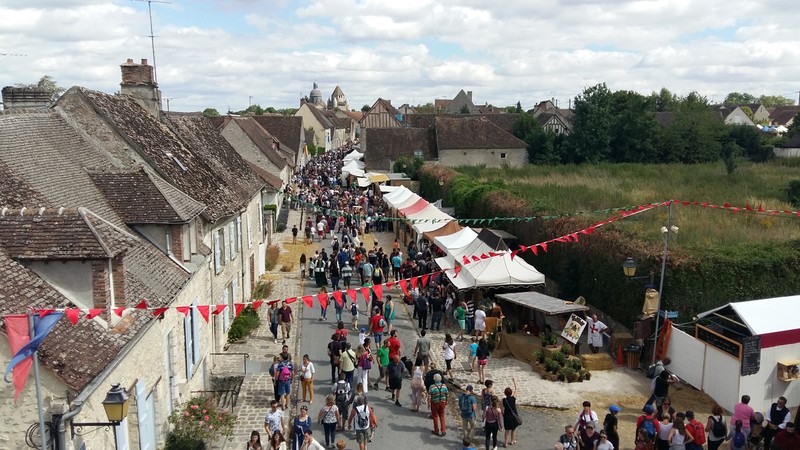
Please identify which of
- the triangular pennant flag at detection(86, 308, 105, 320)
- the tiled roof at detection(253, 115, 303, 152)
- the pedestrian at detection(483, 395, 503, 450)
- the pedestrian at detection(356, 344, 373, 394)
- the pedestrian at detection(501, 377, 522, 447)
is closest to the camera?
the triangular pennant flag at detection(86, 308, 105, 320)

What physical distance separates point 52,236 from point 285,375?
6.30m

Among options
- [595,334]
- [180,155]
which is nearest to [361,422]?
[595,334]

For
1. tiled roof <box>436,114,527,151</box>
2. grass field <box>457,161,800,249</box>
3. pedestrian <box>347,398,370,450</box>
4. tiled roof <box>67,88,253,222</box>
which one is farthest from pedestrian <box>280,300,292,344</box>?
tiled roof <box>436,114,527,151</box>

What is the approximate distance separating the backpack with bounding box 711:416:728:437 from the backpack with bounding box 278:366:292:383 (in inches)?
322

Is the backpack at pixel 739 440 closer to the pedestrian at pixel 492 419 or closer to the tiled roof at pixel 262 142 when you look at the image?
the pedestrian at pixel 492 419

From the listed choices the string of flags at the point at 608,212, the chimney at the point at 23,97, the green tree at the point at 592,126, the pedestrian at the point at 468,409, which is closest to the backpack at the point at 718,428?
the pedestrian at the point at 468,409

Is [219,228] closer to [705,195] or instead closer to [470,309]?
[470,309]

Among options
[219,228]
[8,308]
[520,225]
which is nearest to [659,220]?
[520,225]

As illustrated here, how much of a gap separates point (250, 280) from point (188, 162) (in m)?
5.71

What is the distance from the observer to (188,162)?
1916 centimetres

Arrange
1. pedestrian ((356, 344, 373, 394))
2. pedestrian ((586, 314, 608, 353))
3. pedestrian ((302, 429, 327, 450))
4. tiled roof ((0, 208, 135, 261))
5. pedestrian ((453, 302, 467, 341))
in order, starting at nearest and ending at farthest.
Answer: tiled roof ((0, 208, 135, 261))
pedestrian ((302, 429, 327, 450))
pedestrian ((356, 344, 373, 394))
pedestrian ((586, 314, 608, 353))
pedestrian ((453, 302, 467, 341))

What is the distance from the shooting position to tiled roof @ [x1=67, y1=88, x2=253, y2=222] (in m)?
16.3

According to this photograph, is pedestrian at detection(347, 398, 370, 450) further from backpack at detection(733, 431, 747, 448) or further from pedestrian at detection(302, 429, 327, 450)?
backpack at detection(733, 431, 747, 448)

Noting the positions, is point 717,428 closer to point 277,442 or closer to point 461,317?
point 277,442
